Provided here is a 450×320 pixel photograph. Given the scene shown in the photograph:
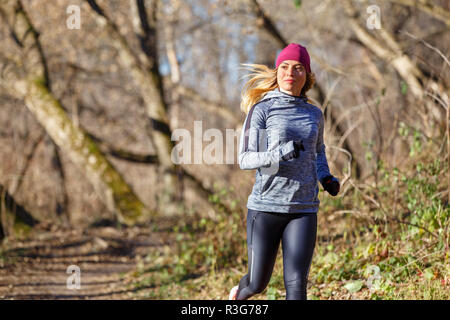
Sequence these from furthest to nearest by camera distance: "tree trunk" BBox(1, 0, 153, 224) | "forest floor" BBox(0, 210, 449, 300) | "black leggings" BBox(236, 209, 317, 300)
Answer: "tree trunk" BBox(1, 0, 153, 224), "forest floor" BBox(0, 210, 449, 300), "black leggings" BBox(236, 209, 317, 300)

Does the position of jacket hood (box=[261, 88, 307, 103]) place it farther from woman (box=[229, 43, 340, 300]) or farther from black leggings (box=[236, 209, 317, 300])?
black leggings (box=[236, 209, 317, 300])

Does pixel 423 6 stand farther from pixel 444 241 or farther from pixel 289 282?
pixel 289 282

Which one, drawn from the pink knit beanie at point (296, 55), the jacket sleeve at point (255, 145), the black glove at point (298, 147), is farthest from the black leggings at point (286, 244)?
the pink knit beanie at point (296, 55)

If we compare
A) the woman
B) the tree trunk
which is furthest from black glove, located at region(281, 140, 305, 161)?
the tree trunk

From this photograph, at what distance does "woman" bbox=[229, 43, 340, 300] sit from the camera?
322cm

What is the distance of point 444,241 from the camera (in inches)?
169

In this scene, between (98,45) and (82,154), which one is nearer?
(82,154)

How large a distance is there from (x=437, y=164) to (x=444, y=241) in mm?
1109

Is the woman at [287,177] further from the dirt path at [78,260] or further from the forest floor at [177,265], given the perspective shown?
the dirt path at [78,260]

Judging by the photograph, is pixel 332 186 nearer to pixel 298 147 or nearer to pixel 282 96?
pixel 298 147

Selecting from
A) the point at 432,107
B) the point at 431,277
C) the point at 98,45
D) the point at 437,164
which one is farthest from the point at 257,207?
the point at 98,45

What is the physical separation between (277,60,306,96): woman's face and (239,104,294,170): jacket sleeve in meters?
0.22

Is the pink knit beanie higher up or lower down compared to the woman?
higher up

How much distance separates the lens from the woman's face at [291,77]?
331 cm
